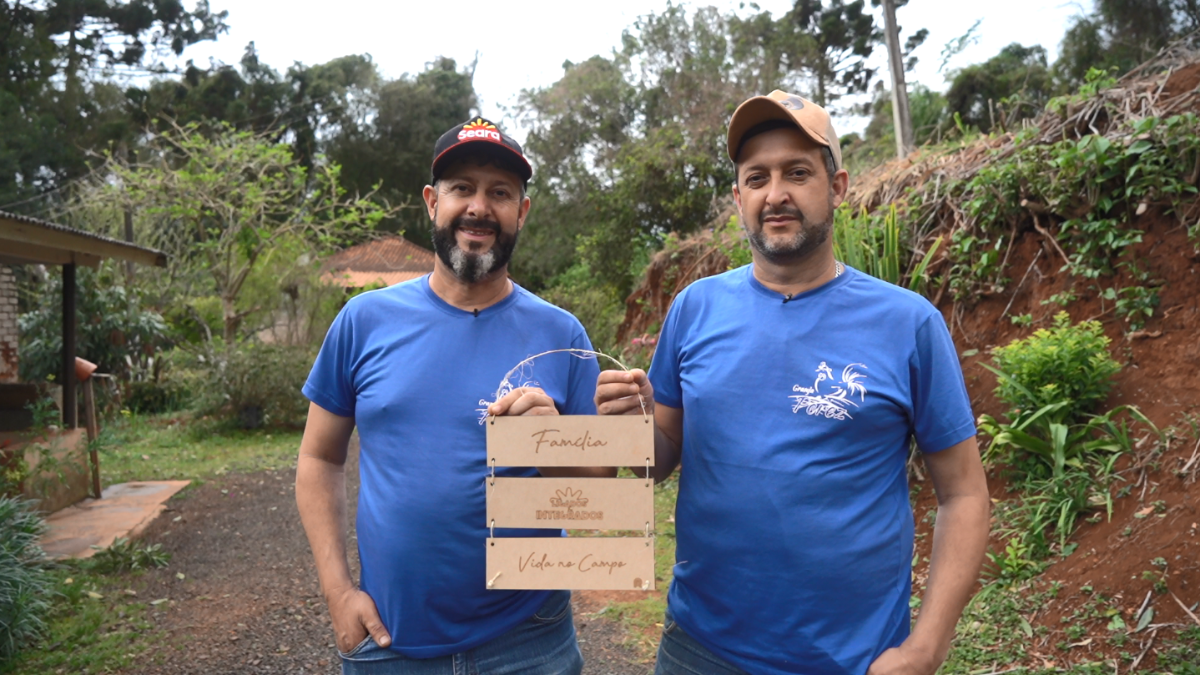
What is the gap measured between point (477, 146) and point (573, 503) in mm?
884

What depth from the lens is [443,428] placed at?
2002mm

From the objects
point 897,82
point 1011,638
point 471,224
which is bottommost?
point 1011,638

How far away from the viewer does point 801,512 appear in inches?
72.7

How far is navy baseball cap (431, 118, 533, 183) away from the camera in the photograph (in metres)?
2.11

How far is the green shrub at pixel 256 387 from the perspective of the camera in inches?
506

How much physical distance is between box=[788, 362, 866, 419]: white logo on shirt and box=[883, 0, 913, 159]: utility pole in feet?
33.1

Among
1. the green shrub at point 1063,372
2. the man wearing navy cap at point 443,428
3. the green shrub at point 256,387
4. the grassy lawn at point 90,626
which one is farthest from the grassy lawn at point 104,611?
the green shrub at point 1063,372

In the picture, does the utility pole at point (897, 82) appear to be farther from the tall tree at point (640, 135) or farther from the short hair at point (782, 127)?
the short hair at point (782, 127)

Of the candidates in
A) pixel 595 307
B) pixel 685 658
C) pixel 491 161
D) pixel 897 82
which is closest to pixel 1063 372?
pixel 685 658

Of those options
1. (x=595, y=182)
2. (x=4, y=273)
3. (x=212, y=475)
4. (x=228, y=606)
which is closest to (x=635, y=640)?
(x=228, y=606)

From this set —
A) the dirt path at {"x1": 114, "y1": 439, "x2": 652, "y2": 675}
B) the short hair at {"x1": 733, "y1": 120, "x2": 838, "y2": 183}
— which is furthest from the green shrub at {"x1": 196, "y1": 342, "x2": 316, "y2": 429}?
the short hair at {"x1": 733, "y1": 120, "x2": 838, "y2": 183}

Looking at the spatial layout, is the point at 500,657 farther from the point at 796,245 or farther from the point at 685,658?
the point at 796,245

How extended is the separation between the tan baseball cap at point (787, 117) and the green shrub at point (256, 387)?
11639 mm

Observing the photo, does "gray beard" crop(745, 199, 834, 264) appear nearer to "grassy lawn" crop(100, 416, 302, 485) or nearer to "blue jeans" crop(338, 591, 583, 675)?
"blue jeans" crop(338, 591, 583, 675)
